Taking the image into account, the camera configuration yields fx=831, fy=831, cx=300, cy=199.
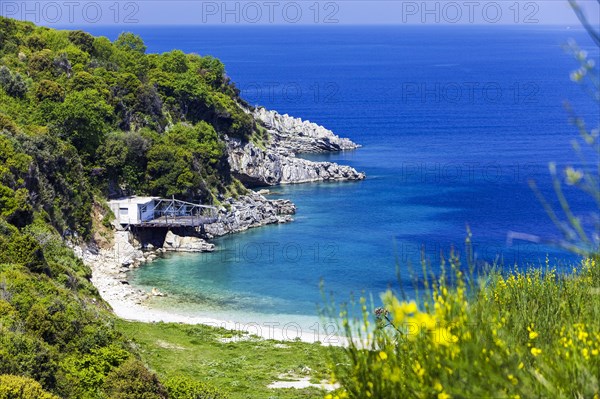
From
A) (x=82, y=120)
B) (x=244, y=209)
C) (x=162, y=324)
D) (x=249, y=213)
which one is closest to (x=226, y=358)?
(x=162, y=324)

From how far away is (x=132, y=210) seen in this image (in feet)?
204

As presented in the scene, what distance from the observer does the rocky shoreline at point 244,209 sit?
5116 cm

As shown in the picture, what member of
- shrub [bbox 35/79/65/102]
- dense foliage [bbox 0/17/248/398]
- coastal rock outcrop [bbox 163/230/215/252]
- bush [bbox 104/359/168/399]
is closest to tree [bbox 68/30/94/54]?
dense foliage [bbox 0/17/248/398]

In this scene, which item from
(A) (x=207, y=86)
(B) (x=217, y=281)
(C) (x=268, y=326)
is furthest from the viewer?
(A) (x=207, y=86)

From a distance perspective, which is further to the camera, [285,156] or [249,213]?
[285,156]

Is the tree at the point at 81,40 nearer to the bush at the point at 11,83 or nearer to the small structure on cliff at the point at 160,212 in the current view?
the bush at the point at 11,83

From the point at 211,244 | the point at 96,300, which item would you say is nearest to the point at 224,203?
the point at 211,244

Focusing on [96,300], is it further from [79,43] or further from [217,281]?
[79,43]

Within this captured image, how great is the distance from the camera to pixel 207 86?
88.1 m

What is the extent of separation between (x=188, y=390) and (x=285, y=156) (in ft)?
219

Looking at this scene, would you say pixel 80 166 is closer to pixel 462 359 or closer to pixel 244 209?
pixel 244 209

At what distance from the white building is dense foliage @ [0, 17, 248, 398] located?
5.10 feet

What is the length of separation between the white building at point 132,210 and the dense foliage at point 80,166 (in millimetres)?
1556

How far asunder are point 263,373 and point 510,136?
91645 mm
